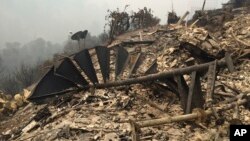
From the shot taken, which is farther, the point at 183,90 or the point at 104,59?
the point at 104,59

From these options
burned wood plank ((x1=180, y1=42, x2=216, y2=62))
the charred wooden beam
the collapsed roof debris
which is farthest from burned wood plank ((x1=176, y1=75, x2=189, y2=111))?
burned wood plank ((x1=180, y1=42, x2=216, y2=62))

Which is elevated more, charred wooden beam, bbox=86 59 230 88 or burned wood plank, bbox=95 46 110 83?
burned wood plank, bbox=95 46 110 83

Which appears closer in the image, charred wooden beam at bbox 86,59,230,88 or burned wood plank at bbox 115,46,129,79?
charred wooden beam at bbox 86,59,230,88

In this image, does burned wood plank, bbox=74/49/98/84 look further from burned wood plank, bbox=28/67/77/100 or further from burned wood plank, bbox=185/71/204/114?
burned wood plank, bbox=185/71/204/114

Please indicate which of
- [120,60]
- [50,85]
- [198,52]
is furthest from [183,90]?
[50,85]

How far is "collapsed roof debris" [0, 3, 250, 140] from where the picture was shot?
23.8ft

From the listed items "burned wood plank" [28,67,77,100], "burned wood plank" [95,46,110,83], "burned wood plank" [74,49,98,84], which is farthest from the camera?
"burned wood plank" [95,46,110,83]

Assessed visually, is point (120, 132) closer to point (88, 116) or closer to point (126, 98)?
point (88, 116)

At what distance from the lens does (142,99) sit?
9.36 meters

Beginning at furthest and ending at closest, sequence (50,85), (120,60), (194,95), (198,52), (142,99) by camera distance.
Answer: (198,52) → (120,60) → (50,85) → (142,99) → (194,95)

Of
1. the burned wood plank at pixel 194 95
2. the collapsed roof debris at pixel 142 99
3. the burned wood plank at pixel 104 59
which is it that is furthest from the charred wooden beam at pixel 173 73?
the burned wood plank at pixel 104 59

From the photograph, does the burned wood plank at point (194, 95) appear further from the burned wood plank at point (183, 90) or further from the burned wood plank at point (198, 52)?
the burned wood plank at point (198, 52)

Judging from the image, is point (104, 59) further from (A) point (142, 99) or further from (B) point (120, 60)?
(A) point (142, 99)

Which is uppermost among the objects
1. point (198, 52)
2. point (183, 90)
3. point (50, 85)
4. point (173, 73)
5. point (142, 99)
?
point (198, 52)
